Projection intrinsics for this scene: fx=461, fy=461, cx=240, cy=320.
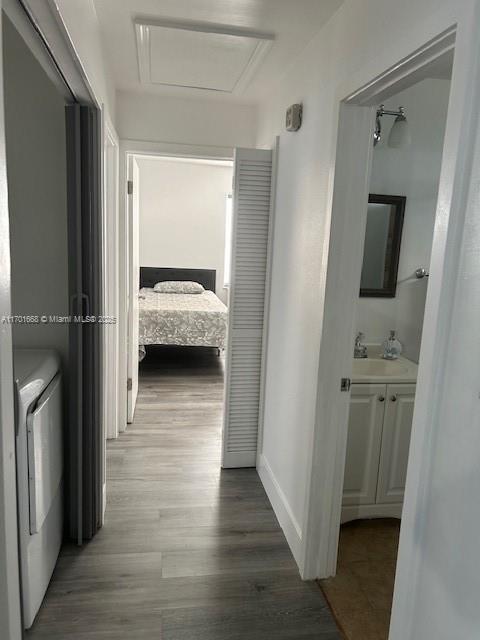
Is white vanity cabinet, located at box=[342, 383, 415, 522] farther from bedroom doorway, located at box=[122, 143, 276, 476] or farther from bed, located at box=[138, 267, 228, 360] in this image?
bed, located at box=[138, 267, 228, 360]

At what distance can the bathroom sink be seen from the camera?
239 cm

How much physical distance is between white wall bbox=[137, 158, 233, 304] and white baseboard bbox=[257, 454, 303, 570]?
4451 mm

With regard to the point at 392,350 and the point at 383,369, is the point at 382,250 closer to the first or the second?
the point at 392,350

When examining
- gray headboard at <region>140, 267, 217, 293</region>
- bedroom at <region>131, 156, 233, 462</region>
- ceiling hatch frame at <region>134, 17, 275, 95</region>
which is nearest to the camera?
ceiling hatch frame at <region>134, 17, 275, 95</region>

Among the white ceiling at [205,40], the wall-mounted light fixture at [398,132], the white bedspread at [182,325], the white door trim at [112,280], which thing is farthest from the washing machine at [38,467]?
the white bedspread at [182,325]

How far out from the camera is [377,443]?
8.05ft

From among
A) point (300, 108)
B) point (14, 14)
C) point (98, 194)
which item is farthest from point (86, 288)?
point (300, 108)

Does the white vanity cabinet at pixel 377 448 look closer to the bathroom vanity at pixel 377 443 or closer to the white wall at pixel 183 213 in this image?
the bathroom vanity at pixel 377 443

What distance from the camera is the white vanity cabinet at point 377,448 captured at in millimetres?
2408

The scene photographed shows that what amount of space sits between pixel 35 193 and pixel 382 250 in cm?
196

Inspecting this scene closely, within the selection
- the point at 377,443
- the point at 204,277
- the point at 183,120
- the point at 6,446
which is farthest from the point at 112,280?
the point at 204,277

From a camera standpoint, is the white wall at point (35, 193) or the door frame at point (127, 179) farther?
the door frame at point (127, 179)

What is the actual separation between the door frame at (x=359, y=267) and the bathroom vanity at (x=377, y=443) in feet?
1.28

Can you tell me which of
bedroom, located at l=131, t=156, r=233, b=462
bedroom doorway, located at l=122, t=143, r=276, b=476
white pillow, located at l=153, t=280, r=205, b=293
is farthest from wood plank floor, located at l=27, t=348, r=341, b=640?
white pillow, located at l=153, t=280, r=205, b=293
